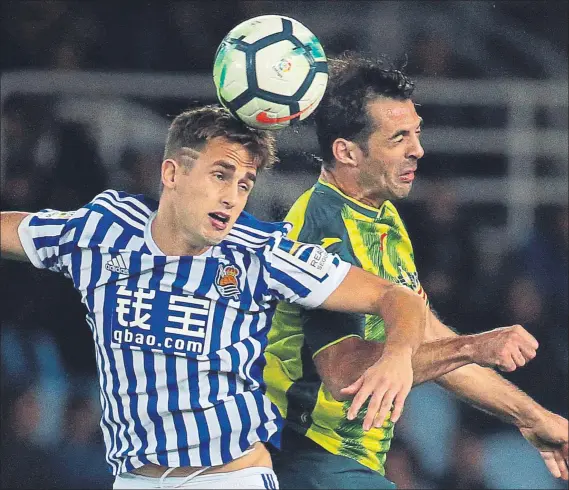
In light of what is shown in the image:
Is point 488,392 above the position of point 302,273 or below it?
below

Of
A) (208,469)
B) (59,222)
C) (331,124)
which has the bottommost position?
(208,469)

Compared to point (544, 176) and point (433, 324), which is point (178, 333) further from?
point (544, 176)

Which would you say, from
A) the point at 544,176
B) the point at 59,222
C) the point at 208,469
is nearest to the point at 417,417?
the point at 544,176

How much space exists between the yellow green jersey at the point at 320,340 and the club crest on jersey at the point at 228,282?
324mm

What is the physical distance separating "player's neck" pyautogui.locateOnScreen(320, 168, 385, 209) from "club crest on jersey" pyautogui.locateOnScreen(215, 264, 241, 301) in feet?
1.99

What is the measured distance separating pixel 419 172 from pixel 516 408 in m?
1.17

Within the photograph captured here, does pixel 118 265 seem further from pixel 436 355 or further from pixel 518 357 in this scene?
pixel 518 357

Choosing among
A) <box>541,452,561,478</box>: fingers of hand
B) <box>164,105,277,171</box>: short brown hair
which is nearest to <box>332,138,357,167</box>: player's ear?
<box>164,105,277,171</box>: short brown hair

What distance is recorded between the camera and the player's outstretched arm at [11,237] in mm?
2633

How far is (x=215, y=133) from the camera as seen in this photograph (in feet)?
8.72

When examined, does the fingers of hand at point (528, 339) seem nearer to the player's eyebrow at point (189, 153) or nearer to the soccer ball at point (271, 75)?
the soccer ball at point (271, 75)

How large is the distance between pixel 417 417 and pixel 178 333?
154 centimetres

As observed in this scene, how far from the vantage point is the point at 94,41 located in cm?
387

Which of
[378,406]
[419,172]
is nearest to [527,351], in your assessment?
[378,406]
